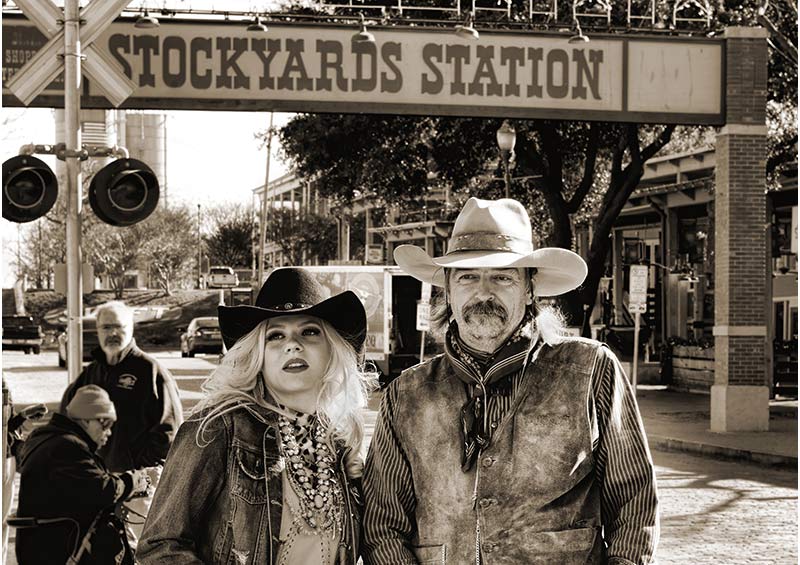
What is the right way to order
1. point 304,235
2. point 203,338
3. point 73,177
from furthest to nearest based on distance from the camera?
point 304,235
point 203,338
point 73,177

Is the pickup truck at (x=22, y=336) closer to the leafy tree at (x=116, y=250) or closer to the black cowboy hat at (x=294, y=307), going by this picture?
the leafy tree at (x=116, y=250)

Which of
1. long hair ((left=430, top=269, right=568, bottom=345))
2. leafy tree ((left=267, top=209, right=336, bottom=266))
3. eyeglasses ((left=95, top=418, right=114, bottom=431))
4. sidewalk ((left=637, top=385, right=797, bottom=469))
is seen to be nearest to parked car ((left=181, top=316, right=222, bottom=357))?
sidewalk ((left=637, top=385, right=797, bottom=469))

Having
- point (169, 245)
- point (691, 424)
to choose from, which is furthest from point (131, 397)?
point (169, 245)

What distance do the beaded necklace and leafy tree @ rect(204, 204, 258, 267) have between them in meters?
86.4

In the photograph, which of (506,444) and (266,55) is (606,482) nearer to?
(506,444)

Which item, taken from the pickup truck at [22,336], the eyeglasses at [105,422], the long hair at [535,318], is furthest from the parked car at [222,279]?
the long hair at [535,318]

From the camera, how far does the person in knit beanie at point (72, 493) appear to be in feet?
18.6

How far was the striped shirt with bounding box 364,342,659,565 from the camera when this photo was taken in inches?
130

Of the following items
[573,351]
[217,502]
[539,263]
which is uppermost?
[539,263]

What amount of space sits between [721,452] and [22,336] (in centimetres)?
3409

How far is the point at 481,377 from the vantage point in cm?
353

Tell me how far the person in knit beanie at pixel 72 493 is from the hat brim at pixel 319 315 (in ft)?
7.73

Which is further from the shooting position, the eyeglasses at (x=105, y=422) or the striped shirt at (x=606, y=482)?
the eyeglasses at (x=105, y=422)

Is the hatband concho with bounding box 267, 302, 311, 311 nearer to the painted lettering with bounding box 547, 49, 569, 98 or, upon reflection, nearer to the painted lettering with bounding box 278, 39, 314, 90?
the painted lettering with bounding box 278, 39, 314, 90
